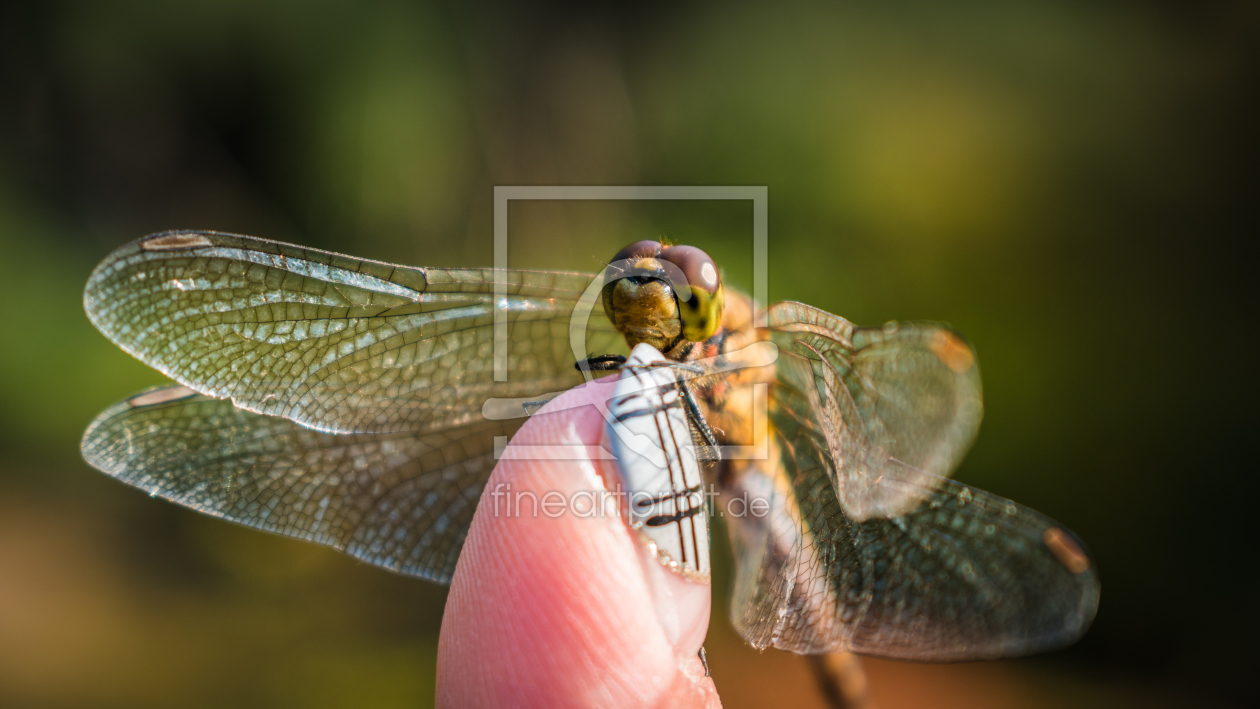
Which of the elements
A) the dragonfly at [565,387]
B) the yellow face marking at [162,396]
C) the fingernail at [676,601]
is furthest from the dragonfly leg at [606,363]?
the yellow face marking at [162,396]

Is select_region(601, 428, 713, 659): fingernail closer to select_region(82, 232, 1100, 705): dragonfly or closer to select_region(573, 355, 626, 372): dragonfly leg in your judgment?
select_region(82, 232, 1100, 705): dragonfly

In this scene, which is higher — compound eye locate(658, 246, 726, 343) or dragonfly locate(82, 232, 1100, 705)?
compound eye locate(658, 246, 726, 343)

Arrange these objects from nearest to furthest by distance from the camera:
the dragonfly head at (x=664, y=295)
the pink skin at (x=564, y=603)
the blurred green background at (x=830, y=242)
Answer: the pink skin at (x=564, y=603) < the dragonfly head at (x=664, y=295) < the blurred green background at (x=830, y=242)

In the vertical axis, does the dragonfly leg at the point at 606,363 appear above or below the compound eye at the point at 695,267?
below

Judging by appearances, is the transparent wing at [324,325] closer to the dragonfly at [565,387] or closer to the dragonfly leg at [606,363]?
the dragonfly at [565,387]

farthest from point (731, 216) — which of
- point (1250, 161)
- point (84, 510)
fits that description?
point (84, 510)

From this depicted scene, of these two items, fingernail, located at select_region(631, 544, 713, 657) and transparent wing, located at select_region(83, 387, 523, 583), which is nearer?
fingernail, located at select_region(631, 544, 713, 657)

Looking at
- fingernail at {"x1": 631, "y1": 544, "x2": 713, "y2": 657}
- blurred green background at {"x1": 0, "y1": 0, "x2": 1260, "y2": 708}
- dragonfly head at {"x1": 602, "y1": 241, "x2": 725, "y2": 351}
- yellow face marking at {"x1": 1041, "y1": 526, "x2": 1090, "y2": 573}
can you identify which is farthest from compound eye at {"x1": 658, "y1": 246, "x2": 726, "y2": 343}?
blurred green background at {"x1": 0, "y1": 0, "x2": 1260, "y2": 708}
